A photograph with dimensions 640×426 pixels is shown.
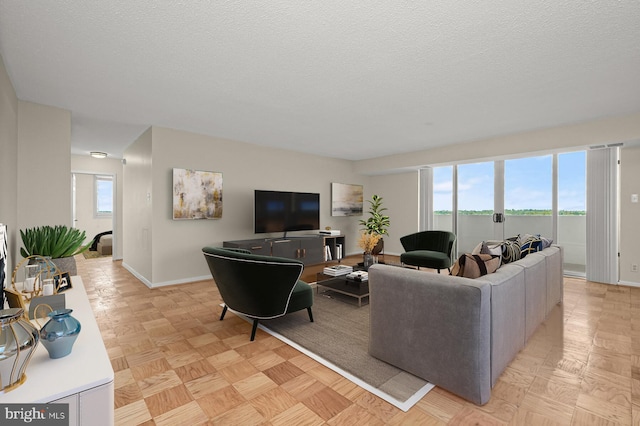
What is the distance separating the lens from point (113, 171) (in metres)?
6.97

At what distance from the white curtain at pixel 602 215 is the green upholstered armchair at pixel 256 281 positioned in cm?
489

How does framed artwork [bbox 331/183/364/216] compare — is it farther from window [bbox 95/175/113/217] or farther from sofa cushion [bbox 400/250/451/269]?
window [bbox 95/175/113/217]

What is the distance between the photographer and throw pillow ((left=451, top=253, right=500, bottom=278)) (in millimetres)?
2010

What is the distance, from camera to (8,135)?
2754mm

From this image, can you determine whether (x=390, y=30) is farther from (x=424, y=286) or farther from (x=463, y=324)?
(x=463, y=324)

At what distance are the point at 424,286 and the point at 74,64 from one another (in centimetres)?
332

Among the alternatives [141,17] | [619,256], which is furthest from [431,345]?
[619,256]

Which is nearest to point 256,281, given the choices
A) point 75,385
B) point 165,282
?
point 75,385

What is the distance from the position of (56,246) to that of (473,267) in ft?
10.9

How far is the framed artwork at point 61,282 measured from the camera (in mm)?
1994

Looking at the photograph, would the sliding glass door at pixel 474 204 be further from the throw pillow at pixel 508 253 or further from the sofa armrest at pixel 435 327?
the sofa armrest at pixel 435 327

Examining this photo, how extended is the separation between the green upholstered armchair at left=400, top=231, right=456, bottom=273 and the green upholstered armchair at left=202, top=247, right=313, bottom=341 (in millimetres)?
2747

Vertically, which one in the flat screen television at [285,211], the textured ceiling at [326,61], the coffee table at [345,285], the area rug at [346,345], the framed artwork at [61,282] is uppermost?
the textured ceiling at [326,61]

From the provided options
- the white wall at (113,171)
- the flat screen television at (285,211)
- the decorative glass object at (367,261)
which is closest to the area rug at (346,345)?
the decorative glass object at (367,261)
